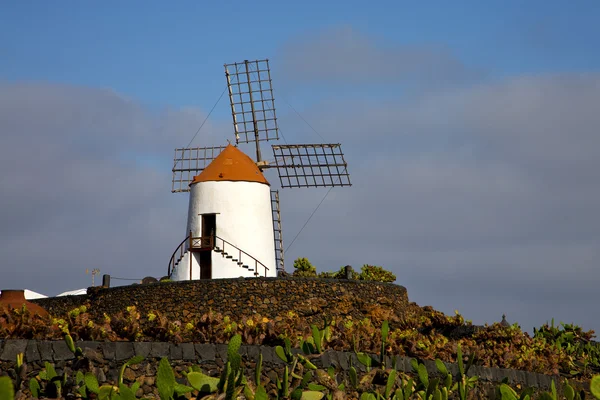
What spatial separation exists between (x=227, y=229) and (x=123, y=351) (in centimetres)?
1654

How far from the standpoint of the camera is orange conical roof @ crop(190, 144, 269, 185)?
3106 centimetres

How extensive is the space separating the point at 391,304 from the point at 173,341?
13361 millimetres

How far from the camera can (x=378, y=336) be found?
17.5 metres

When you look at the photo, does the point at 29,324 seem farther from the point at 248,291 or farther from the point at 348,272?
the point at 348,272

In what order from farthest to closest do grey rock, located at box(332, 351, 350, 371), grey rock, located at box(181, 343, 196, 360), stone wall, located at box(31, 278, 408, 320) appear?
stone wall, located at box(31, 278, 408, 320) → grey rock, located at box(332, 351, 350, 371) → grey rock, located at box(181, 343, 196, 360)

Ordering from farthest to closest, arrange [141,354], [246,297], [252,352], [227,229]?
1. [227,229]
2. [246,297]
3. [252,352]
4. [141,354]

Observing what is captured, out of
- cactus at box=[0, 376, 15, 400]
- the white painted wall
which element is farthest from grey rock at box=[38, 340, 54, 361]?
the white painted wall

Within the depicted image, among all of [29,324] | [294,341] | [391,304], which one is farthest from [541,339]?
[29,324]

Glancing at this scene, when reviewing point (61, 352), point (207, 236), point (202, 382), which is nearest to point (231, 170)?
point (207, 236)

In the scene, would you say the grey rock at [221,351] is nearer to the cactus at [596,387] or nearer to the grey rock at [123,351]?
the grey rock at [123,351]

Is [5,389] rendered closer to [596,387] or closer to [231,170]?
[596,387]

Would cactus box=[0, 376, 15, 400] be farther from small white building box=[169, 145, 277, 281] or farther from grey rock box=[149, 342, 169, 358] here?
small white building box=[169, 145, 277, 281]

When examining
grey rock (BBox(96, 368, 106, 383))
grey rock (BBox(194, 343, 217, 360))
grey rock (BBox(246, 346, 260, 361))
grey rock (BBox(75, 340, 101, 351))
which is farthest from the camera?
grey rock (BBox(246, 346, 260, 361))

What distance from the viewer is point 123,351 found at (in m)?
13.9
